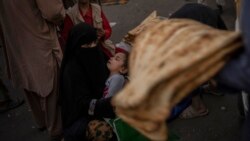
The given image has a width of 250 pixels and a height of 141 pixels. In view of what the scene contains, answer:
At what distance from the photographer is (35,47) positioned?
13.2 feet

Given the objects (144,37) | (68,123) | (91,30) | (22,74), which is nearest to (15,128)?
(22,74)

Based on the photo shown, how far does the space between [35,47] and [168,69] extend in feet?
9.80

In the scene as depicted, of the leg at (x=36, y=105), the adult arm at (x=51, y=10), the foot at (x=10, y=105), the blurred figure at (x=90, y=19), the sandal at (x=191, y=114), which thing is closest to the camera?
the adult arm at (x=51, y=10)

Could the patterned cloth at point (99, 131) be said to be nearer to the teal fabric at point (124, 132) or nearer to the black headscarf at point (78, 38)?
the teal fabric at point (124, 132)

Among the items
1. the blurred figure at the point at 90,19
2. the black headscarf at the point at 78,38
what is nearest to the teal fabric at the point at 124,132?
the black headscarf at the point at 78,38

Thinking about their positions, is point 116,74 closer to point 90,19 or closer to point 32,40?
point 32,40

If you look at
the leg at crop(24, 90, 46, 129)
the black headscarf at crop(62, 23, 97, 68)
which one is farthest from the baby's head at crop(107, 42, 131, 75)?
the leg at crop(24, 90, 46, 129)

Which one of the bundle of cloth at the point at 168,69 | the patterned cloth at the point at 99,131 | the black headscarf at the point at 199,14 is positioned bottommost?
the patterned cloth at the point at 99,131

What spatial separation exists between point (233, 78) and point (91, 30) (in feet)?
8.10

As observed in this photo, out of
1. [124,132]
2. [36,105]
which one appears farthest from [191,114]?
[36,105]

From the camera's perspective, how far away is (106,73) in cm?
381

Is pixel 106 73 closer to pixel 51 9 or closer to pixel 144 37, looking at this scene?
pixel 51 9

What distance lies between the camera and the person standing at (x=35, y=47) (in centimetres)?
389

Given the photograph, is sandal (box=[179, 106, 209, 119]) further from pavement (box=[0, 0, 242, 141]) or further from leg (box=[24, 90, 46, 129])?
leg (box=[24, 90, 46, 129])
